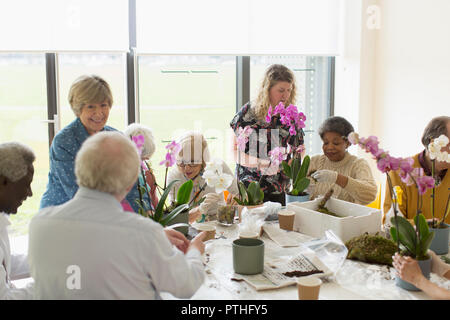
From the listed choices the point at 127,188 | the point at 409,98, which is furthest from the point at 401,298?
the point at 409,98

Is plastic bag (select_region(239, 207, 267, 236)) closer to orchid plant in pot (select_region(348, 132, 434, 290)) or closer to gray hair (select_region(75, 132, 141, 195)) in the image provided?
orchid plant in pot (select_region(348, 132, 434, 290))

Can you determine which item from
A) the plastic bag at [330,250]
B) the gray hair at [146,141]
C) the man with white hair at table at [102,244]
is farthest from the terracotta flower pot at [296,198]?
the man with white hair at table at [102,244]

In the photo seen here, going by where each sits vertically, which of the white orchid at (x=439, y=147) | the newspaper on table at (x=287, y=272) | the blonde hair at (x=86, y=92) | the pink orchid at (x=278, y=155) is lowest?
the newspaper on table at (x=287, y=272)

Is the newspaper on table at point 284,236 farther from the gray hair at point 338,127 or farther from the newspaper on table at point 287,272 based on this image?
the gray hair at point 338,127

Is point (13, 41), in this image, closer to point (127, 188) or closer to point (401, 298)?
point (127, 188)

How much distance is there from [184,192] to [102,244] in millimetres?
956

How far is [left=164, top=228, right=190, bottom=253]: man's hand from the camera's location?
1729 millimetres

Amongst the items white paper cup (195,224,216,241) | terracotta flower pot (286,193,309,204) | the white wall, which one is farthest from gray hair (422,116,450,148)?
the white wall

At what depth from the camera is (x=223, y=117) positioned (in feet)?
15.9

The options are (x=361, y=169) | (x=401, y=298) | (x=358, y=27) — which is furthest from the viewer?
(x=358, y=27)

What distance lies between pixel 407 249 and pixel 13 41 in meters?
3.38

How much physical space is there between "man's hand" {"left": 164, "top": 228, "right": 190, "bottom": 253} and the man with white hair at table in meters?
0.36

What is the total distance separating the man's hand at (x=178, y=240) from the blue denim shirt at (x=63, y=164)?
29.8 inches

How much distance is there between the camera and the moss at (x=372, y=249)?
72.4 inches
